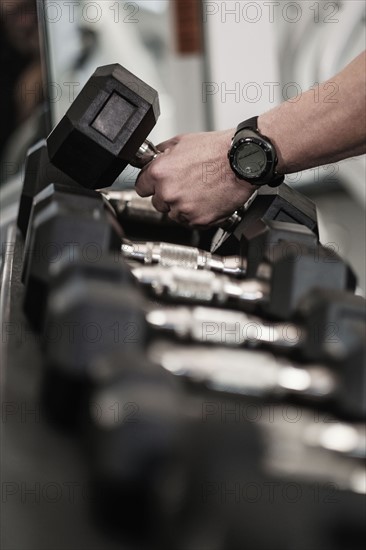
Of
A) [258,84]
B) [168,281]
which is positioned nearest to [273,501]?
[168,281]

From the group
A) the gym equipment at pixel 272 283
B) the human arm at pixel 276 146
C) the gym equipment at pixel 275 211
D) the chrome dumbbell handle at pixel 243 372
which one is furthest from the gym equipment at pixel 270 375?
the human arm at pixel 276 146

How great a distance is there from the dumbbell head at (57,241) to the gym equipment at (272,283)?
0.14 ft

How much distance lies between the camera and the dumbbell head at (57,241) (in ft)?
1.73

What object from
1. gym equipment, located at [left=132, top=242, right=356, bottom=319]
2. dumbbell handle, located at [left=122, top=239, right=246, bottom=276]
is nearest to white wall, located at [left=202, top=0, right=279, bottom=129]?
dumbbell handle, located at [left=122, top=239, right=246, bottom=276]

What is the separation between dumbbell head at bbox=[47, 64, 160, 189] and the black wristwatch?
5.2 inches

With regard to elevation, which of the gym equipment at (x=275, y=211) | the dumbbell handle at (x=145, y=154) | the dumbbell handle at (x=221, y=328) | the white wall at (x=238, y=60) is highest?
the white wall at (x=238, y=60)

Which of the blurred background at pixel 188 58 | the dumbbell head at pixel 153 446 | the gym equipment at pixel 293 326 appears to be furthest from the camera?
the blurred background at pixel 188 58

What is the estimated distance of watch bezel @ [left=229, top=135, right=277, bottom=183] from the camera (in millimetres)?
958

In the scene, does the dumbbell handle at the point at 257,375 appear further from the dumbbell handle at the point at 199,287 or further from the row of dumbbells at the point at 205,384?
the dumbbell handle at the point at 199,287

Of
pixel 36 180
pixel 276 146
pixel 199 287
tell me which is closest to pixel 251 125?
pixel 276 146

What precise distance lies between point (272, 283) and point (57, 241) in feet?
0.49

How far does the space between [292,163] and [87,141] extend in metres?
0.26

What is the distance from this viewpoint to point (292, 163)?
976mm

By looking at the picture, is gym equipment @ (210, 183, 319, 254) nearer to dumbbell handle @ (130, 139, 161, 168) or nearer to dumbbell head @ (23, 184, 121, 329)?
dumbbell handle @ (130, 139, 161, 168)
